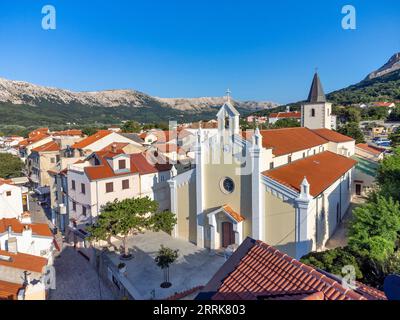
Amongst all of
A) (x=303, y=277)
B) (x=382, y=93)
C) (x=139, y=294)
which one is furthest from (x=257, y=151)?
(x=382, y=93)

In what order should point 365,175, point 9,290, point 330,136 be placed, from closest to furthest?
1. point 9,290
2. point 365,175
3. point 330,136

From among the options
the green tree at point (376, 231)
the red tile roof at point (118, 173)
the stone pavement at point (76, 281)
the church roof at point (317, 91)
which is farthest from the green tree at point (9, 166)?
the green tree at point (376, 231)

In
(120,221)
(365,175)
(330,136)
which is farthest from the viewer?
(330,136)

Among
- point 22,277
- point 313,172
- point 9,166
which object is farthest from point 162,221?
point 9,166

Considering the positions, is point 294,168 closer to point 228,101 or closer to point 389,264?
point 228,101

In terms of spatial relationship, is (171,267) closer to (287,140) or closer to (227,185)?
(227,185)

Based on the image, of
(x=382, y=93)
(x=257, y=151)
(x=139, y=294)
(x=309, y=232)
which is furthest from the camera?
(x=382, y=93)
